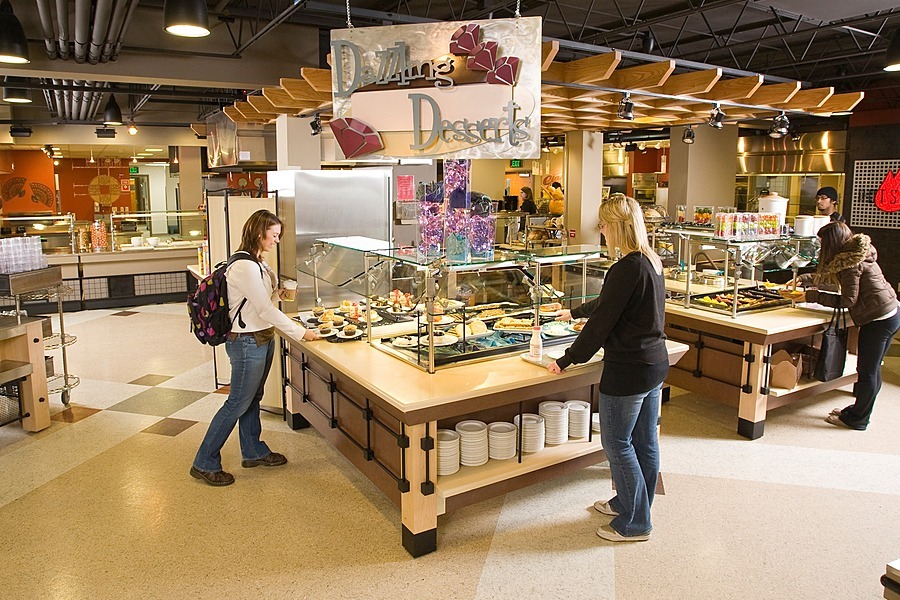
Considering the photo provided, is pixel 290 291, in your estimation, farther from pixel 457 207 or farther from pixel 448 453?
pixel 448 453

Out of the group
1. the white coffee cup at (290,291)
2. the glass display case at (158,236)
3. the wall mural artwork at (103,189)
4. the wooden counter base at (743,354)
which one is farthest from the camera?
the wall mural artwork at (103,189)

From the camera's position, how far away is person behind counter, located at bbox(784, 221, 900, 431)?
16.4 feet

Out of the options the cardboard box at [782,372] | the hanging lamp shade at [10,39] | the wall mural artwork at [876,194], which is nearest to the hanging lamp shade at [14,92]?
the hanging lamp shade at [10,39]

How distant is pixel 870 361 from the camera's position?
511 cm

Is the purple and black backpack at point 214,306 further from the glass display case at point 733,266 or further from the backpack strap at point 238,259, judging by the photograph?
the glass display case at point 733,266

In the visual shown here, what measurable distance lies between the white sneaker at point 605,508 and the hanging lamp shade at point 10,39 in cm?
563

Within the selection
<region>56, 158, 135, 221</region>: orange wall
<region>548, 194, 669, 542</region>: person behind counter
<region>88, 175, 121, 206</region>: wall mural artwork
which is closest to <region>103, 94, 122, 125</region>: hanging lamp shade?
<region>88, 175, 121, 206</region>: wall mural artwork

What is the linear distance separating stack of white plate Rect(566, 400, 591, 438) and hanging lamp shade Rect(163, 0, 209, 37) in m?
3.54

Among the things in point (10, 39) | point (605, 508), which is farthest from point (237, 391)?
point (10, 39)

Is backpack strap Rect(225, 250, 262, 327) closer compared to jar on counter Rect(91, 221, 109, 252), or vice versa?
backpack strap Rect(225, 250, 262, 327)

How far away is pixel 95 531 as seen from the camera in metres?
3.62

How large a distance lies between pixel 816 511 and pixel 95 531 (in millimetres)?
3993

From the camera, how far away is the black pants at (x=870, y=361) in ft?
16.6

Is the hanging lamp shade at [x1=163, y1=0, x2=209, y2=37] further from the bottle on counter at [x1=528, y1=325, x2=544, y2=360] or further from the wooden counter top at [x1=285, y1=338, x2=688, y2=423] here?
the bottle on counter at [x1=528, y1=325, x2=544, y2=360]
